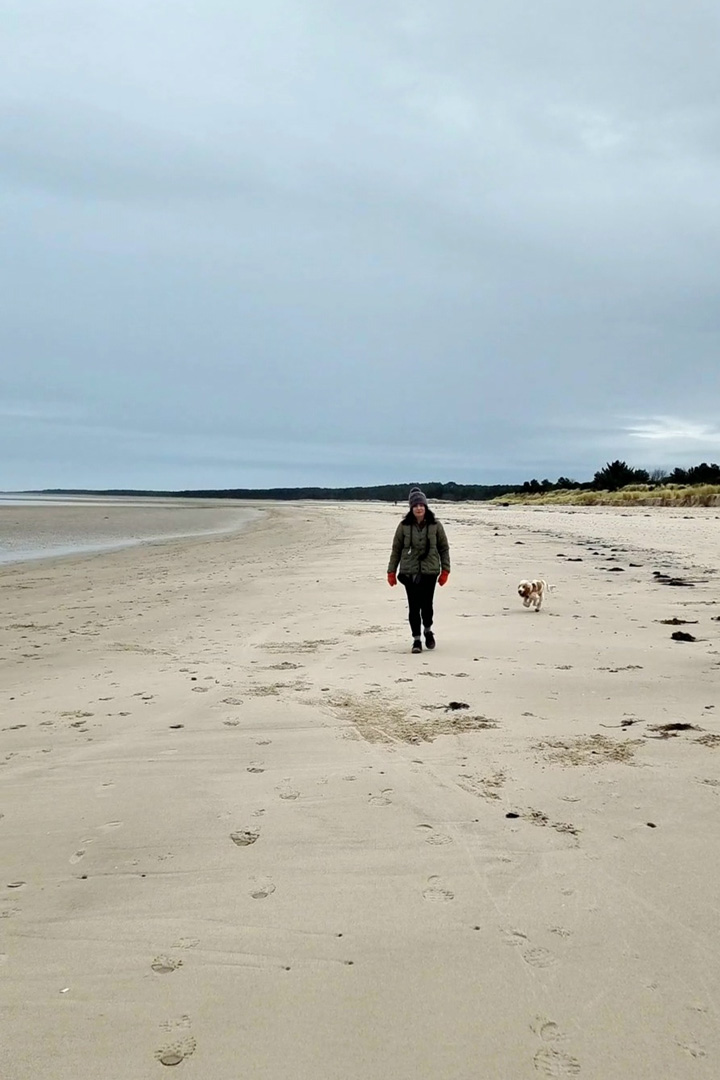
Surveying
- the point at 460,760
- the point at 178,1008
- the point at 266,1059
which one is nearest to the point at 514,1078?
the point at 266,1059

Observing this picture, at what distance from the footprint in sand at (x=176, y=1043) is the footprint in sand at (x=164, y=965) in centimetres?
26

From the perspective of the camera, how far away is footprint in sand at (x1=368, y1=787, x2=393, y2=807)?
162 inches

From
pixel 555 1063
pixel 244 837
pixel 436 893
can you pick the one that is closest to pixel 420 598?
pixel 244 837

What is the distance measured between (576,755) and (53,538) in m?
29.2

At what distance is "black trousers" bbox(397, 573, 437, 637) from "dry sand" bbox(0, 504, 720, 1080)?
0.42 m

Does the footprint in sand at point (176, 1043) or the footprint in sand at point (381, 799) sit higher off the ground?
the footprint in sand at point (381, 799)

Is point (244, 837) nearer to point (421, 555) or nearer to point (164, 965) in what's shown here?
point (164, 965)

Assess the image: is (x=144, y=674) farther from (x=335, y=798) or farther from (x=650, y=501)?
(x=650, y=501)

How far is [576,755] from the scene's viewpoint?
4.76m

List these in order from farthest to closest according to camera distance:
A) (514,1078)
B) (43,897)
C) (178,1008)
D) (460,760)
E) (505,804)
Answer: (460,760) < (505,804) < (43,897) < (178,1008) < (514,1078)

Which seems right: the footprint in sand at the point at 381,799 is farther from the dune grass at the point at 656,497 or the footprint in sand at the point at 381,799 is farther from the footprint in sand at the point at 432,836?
the dune grass at the point at 656,497

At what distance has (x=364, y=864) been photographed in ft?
11.3

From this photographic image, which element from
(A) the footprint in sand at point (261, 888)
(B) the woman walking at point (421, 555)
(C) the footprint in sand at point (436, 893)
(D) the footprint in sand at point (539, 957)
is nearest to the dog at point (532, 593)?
(B) the woman walking at point (421, 555)

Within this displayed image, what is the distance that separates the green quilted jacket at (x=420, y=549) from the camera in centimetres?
891
